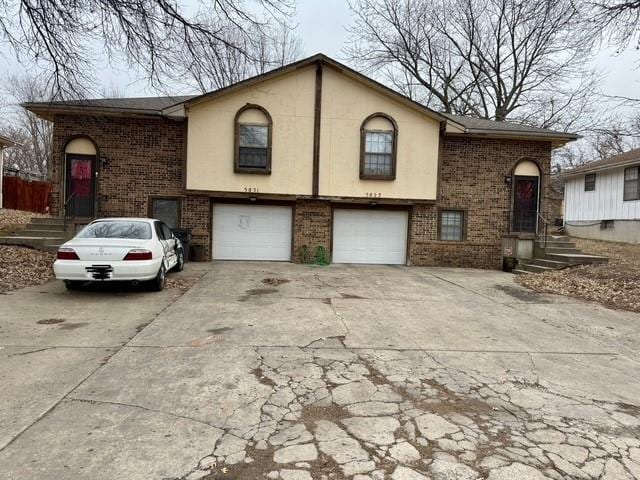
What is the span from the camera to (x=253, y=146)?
1460 centimetres

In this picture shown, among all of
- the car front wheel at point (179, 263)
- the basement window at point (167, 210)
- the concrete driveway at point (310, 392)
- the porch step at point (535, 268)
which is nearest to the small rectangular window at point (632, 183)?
the porch step at point (535, 268)

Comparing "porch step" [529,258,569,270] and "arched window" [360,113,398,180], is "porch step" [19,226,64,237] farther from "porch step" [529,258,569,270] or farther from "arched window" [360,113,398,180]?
"porch step" [529,258,569,270]

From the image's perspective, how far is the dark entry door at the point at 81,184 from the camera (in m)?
14.3

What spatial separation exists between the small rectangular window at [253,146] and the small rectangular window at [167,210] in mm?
2551

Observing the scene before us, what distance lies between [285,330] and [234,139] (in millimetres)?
9713

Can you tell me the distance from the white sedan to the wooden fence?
16.0 metres

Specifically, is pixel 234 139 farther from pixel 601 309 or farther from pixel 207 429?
pixel 207 429

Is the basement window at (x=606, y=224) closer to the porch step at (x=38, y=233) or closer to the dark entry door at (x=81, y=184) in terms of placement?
the dark entry door at (x=81, y=184)

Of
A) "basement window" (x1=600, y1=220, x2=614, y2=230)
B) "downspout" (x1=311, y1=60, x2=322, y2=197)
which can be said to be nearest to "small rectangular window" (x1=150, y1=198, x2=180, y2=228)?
"downspout" (x1=311, y1=60, x2=322, y2=197)

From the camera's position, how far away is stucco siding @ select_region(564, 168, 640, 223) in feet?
70.8

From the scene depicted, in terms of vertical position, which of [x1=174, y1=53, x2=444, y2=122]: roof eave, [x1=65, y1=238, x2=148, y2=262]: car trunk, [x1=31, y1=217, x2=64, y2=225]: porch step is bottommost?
[x1=65, y1=238, x2=148, y2=262]: car trunk

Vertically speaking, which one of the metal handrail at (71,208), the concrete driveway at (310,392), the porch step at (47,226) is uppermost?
the metal handrail at (71,208)

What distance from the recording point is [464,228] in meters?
15.7

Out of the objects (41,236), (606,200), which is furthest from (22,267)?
(606,200)
